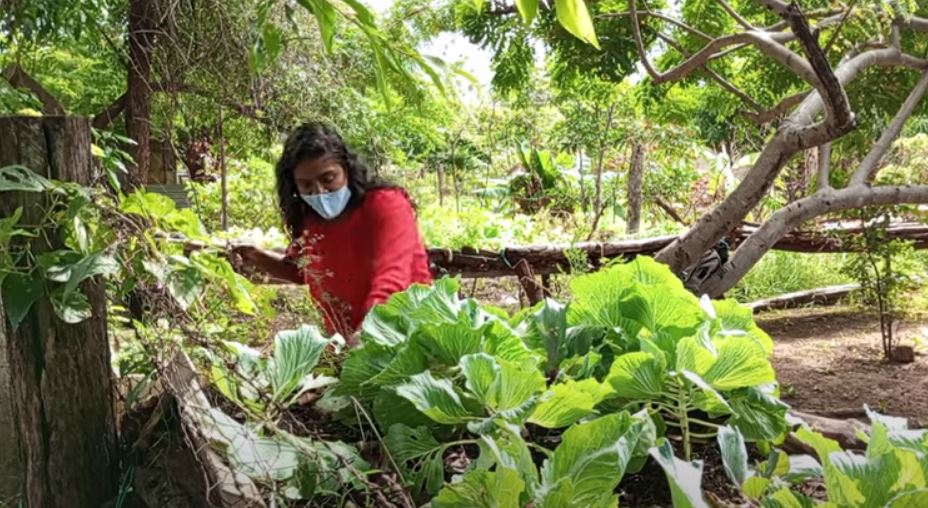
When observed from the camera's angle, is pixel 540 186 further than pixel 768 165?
Yes

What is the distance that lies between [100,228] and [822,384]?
16.2 feet

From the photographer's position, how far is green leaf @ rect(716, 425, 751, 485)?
27.6 inches

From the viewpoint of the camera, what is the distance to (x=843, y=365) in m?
5.43

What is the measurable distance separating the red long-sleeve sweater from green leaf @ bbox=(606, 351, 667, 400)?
102 centimetres

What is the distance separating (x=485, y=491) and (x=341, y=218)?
153 centimetres

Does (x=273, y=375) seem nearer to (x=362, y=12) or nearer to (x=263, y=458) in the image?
(x=263, y=458)

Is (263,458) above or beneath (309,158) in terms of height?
beneath

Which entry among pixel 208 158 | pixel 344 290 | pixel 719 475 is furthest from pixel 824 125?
pixel 208 158

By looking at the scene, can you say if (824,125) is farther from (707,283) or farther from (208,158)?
(208,158)

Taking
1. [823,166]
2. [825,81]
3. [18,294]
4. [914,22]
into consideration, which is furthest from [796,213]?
[18,294]

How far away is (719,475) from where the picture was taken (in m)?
0.76

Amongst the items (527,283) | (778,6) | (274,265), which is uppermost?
(778,6)

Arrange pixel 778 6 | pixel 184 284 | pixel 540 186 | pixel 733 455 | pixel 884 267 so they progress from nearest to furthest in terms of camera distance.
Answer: pixel 733 455 < pixel 184 284 < pixel 778 6 < pixel 884 267 < pixel 540 186

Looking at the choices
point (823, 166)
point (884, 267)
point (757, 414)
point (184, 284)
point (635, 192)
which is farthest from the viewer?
point (635, 192)
